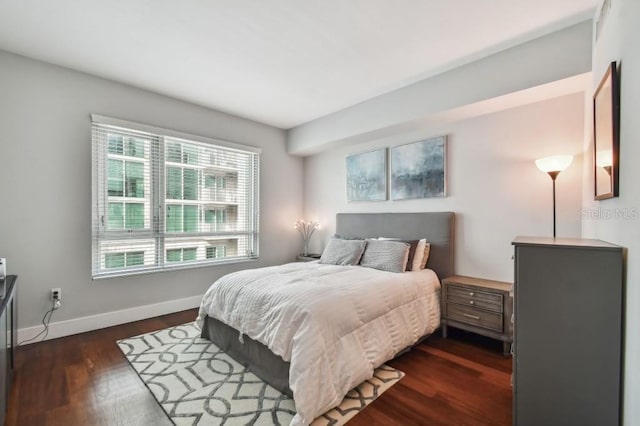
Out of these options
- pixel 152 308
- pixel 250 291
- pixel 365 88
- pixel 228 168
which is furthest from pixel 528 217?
pixel 152 308

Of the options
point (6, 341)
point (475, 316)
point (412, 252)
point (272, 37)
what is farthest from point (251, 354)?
point (272, 37)

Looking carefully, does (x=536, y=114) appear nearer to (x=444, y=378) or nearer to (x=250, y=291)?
(x=444, y=378)

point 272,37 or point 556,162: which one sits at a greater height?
point 272,37

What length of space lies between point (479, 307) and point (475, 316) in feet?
0.31

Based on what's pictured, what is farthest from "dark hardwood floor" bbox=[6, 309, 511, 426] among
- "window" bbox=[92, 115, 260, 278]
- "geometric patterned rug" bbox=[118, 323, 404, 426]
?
"window" bbox=[92, 115, 260, 278]

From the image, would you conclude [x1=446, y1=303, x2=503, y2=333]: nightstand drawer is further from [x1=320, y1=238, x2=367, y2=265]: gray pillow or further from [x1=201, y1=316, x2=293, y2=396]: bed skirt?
[x1=201, y1=316, x2=293, y2=396]: bed skirt

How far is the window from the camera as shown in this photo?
313cm

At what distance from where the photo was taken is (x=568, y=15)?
2094 mm

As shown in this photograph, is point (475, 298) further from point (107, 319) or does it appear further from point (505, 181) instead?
point (107, 319)

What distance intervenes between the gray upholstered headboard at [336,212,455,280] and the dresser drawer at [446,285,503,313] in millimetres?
353

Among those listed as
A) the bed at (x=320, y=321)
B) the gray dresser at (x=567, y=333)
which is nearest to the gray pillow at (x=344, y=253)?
the bed at (x=320, y=321)

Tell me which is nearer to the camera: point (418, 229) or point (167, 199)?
point (418, 229)

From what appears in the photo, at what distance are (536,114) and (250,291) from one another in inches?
120

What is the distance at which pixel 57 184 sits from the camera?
287 cm
